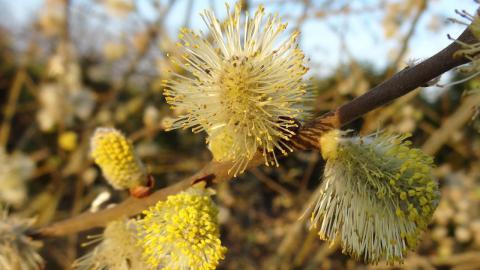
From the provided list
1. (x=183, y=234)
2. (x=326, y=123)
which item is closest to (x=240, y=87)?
(x=326, y=123)

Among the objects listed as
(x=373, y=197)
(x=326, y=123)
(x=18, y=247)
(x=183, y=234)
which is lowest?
(x=18, y=247)

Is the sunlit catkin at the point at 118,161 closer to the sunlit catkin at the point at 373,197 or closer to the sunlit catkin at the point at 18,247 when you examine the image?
the sunlit catkin at the point at 18,247

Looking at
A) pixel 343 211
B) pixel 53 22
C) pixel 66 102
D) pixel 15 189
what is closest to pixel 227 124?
pixel 343 211

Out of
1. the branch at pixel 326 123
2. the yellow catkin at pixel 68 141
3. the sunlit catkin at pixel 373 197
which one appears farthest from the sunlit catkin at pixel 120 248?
the yellow catkin at pixel 68 141

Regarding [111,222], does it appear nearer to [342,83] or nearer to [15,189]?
[15,189]

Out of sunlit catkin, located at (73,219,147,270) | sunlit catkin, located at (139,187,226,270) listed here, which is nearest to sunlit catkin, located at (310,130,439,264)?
sunlit catkin, located at (139,187,226,270)

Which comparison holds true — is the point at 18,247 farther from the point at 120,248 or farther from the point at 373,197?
the point at 373,197
